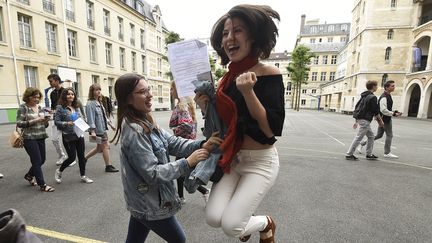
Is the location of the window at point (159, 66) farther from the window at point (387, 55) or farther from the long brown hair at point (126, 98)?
the long brown hair at point (126, 98)

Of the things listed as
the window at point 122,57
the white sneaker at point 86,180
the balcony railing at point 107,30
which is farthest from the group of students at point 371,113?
the window at point 122,57

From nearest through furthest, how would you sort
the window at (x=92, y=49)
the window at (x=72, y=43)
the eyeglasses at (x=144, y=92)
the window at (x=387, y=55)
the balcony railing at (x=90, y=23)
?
the eyeglasses at (x=144, y=92), the window at (x=72, y=43), the balcony railing at (x=90, y=23), the window at (x=92, y=49), the window at (x=387, y=55)

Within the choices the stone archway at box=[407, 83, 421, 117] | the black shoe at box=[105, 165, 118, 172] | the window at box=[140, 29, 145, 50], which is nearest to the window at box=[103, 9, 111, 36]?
the window at box=[140, 29, 145, 50]

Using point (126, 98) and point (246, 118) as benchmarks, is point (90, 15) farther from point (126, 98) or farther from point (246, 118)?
point (246, 118)

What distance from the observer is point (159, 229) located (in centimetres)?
173

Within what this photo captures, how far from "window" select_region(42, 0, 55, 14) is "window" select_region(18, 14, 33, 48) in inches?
71.6

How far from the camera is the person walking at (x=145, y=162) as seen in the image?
156 centimetres

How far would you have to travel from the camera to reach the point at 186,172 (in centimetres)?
161

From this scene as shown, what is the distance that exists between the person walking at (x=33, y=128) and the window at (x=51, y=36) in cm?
1877

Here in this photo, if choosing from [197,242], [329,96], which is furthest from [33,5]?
[329,96]

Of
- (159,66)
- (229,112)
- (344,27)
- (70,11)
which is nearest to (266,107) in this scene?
(229,112)

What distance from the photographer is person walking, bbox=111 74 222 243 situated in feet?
5.12

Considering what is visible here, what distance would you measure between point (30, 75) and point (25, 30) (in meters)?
3.25

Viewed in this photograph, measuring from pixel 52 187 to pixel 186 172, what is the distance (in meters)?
3.90
